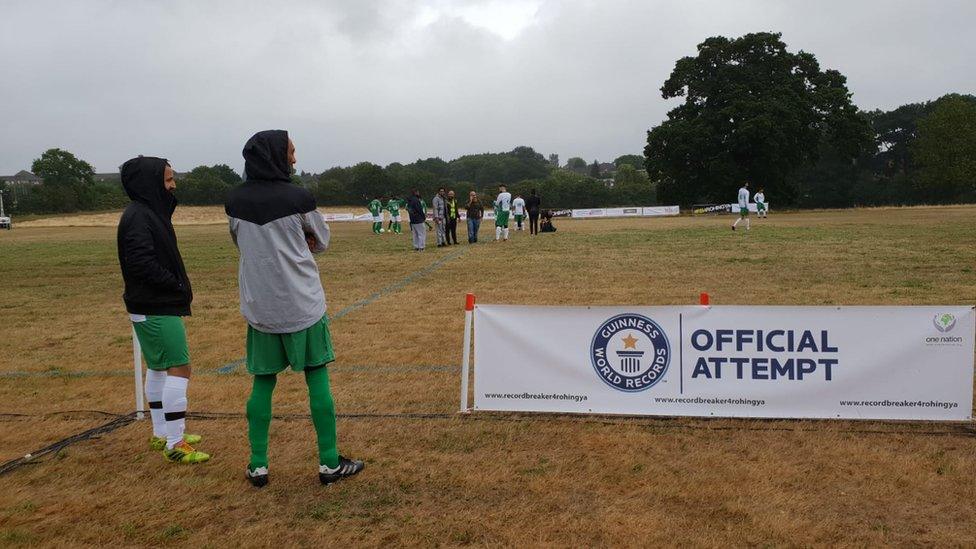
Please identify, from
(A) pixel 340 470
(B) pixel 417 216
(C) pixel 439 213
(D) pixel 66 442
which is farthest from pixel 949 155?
(D) pixel 66 442

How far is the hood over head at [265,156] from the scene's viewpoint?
4035 mm

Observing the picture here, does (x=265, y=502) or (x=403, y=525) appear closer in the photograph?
(x=403, y=525)

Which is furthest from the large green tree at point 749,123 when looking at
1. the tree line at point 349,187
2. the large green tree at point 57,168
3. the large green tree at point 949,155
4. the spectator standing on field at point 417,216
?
the large green tree at point 57,168

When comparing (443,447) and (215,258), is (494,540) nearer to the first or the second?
(443,447)

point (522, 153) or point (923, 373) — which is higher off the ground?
point (522, 153)

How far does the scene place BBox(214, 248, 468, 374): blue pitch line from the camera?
291 inches

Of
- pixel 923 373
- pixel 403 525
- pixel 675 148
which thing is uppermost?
pixel 675 148

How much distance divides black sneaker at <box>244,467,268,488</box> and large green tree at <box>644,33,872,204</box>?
5063 centimetres

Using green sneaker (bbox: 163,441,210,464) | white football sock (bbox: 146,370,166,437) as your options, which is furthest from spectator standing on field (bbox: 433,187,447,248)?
green sneaker (bbox: 163,441,210,464)

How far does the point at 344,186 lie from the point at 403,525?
234 ft

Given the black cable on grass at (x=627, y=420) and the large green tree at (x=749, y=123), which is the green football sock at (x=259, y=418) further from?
the large green tree at (x=749, y=123)

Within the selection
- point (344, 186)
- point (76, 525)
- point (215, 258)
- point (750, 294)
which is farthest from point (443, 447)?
point (344, 186)

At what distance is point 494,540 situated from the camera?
3.48 metres

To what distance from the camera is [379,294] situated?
12492mm
